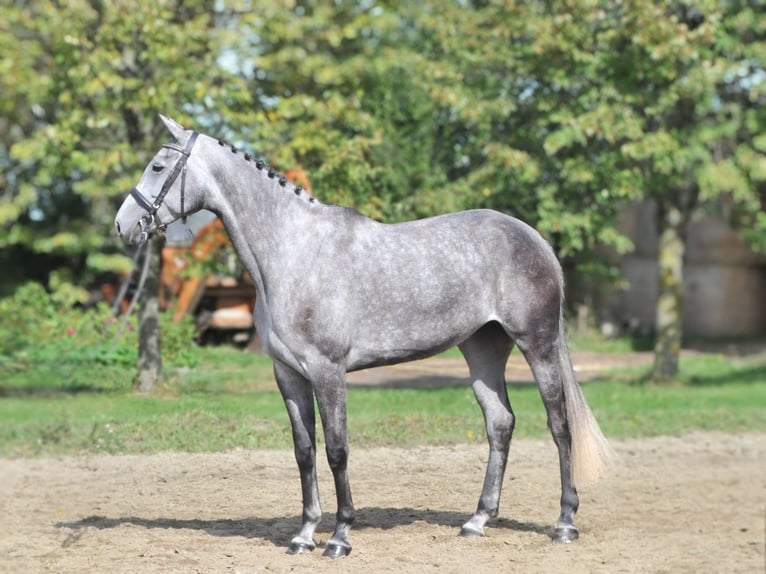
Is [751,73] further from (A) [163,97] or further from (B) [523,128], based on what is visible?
(A) [163,97]

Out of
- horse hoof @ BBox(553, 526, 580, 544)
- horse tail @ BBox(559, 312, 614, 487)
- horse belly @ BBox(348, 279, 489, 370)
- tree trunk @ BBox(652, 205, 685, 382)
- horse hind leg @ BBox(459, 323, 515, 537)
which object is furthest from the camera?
tree trunk @ BBox(652, 205, 685, 382)

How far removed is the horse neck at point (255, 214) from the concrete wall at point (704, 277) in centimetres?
2239

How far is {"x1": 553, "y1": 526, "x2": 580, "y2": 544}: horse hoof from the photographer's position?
6742 millimetres

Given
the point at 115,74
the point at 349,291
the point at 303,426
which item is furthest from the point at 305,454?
the point at 115,74

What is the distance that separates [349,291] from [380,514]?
6.41 feet

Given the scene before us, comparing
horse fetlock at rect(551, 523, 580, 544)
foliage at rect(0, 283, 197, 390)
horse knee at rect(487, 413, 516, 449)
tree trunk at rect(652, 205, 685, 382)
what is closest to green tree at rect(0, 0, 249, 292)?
foliage at rect(0, 283, 197, 390)

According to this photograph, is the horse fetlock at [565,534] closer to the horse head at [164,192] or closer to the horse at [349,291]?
the horse at [349,291]

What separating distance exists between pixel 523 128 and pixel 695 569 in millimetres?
9949

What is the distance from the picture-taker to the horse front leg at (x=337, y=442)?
627cm

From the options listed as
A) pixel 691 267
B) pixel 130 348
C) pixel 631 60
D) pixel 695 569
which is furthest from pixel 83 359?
pixel 691 267

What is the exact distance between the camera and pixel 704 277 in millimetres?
28750

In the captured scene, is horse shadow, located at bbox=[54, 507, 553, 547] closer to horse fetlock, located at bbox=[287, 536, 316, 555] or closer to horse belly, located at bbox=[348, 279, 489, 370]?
horse fetlock, located at bbox=[287, 536, 316, 555]

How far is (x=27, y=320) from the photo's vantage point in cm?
1805

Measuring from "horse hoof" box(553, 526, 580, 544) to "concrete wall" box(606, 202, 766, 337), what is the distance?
70.8 feet
